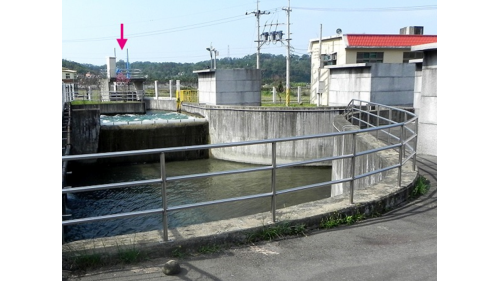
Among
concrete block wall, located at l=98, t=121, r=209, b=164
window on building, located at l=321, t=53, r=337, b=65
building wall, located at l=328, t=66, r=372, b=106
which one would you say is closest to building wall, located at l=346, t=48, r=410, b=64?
window on building, located at l=321, t=53, r=337, b=65

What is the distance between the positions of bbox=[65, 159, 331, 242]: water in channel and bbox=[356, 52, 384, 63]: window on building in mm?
14424

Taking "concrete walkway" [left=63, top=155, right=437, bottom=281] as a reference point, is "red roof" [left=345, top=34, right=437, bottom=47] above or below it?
above

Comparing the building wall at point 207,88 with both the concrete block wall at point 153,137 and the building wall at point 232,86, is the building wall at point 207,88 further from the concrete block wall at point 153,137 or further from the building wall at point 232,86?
the concrete block wall at point 153,137

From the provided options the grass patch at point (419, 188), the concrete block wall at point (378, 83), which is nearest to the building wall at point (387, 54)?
the concrete block wall at point (378, 83)

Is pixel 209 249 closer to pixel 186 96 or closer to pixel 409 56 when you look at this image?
pixel 186 96

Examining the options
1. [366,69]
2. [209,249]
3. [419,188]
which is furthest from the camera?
[366,69]

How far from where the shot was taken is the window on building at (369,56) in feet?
101

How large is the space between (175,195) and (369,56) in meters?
21.6

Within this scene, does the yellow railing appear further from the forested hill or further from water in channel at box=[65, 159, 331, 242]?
the forested hill

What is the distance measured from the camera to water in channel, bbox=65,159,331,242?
11.5 metres

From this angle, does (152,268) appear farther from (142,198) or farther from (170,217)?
(142,198)

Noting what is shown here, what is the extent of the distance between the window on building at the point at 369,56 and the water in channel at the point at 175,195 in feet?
47.3

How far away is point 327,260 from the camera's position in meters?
3.93

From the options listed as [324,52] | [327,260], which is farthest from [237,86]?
[327,260]
